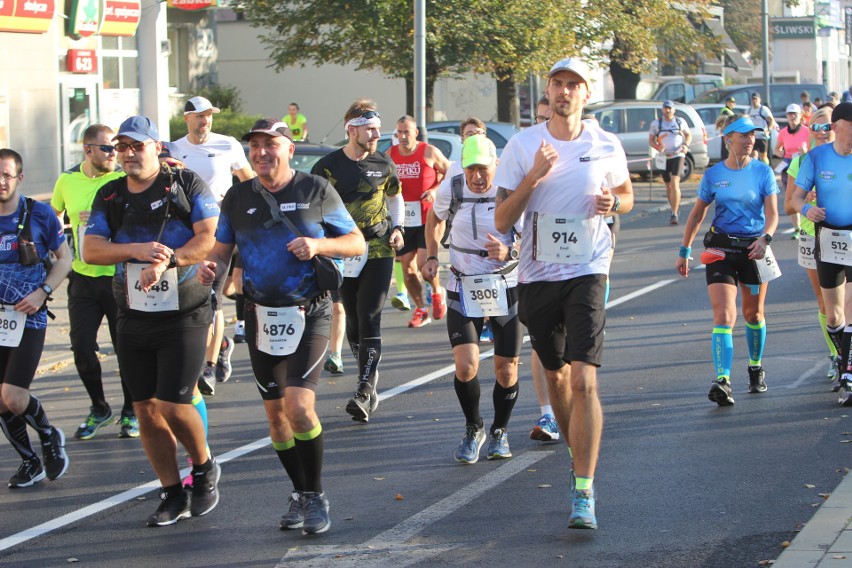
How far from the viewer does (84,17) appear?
2447 cm

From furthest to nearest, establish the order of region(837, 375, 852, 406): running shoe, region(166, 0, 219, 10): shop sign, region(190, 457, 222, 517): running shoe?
1. region(166, 0, 219, 10): shop sign
2. region(837, 375, 852, 406): running shoe
3. region(190, 457, 222, 517): running shoe

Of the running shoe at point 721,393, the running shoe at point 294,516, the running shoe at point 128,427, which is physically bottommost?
the running shoe at point 294,516

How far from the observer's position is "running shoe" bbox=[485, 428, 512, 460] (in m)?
7.80

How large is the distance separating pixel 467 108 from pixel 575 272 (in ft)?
114

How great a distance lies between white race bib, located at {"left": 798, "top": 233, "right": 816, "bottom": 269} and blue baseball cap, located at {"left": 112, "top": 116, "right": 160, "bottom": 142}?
522 cm

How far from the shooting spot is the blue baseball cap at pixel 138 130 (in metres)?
6.54

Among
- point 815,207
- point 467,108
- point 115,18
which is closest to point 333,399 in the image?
point 815,207

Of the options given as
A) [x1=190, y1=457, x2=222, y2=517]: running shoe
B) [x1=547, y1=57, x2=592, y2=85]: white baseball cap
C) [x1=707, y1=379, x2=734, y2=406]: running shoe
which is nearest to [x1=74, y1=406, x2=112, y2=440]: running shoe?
[x1=190, y1=457, x2=222, y2=517]: running shoe

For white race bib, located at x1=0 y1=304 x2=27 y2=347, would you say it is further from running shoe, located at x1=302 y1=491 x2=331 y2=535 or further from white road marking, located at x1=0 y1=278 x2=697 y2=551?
running shoe, located at x1=302 y1=491 x2=331 y2=535

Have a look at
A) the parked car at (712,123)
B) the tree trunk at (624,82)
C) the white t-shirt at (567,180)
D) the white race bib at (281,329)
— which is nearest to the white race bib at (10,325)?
the white race bib at (281,329)

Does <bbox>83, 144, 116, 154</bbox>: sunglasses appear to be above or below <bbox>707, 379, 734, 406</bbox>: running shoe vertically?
above

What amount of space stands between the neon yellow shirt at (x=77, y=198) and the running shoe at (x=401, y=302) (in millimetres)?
5309

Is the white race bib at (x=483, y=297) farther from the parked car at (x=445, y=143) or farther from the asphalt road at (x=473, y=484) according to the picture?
the parked car at (x=445, y=143)

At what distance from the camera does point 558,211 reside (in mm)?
6398
